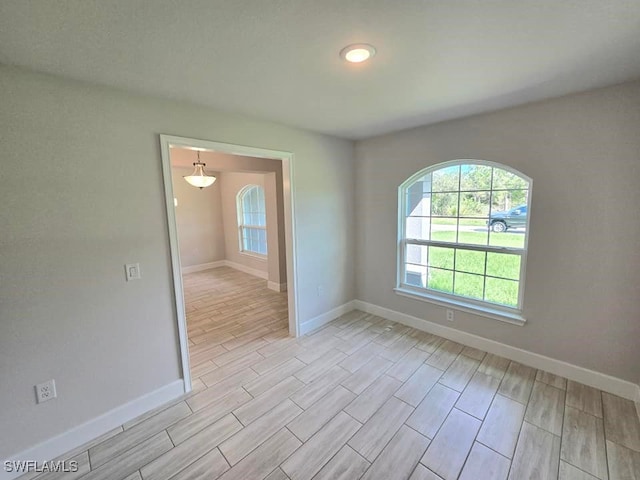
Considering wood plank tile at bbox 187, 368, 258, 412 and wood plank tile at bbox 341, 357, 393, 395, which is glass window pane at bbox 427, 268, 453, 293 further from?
wood plank tile at bbox 187, 368, 258, 412

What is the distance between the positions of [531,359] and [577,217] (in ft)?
4.51

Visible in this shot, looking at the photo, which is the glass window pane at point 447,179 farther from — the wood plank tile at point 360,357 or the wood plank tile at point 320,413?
the wood plank tile at point 320,413

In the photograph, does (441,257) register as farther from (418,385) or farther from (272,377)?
(272,377)

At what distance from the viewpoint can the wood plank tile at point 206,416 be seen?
1901 millimetres

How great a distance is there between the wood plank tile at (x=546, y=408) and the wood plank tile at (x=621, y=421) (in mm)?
246

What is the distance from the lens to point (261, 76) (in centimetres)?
174

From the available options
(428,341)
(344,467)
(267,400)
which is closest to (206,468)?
(267,400)

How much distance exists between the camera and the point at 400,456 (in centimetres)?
169

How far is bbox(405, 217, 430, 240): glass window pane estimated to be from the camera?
3.27 metres

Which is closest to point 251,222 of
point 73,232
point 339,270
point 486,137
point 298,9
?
point 339,270

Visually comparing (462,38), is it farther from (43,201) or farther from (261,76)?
(43,201)

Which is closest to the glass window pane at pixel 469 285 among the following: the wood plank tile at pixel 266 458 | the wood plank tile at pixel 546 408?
the wood plank tile at pixel 546 408

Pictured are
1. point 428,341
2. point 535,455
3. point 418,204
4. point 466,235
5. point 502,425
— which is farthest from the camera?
point 418,204

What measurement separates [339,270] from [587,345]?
2.54 m
